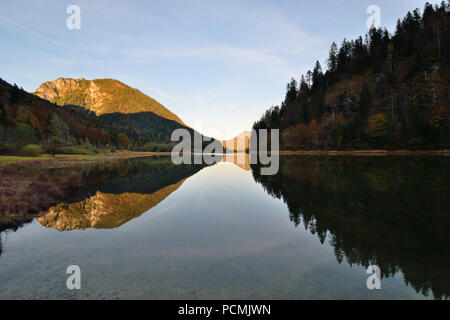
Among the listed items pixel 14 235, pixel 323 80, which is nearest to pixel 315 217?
pixel 14 235

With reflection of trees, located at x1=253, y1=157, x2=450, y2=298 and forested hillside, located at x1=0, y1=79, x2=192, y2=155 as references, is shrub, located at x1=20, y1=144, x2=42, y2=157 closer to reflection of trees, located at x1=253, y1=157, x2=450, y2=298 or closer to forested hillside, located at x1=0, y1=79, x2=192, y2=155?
forested hillside, located at x1=0, y1=79, x2=192, y2=155

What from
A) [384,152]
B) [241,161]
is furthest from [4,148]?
[384,152]

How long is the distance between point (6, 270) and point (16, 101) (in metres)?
167

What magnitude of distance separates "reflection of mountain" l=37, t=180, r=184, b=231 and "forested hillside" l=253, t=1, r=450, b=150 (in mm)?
95650

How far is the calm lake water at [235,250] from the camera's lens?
5801mm

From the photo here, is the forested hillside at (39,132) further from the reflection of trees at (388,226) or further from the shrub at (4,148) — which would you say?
the reflection of trees at (388,226)

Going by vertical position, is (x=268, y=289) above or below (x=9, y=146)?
below

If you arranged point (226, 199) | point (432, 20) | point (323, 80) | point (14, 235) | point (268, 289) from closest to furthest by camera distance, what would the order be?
1. point (268, 289)
2. point (14, 235)
3. point (226, 199)
4. point (432, 20)
5. point (323, 80)

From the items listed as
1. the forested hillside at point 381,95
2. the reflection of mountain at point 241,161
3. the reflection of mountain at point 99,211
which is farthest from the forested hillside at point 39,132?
the forested hillside at point 381,95

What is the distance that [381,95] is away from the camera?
368 ft

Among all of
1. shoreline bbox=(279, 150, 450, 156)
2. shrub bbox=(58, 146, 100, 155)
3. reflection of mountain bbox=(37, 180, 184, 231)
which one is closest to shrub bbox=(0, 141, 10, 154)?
shrub bbox=(58, 146, 100, 155)

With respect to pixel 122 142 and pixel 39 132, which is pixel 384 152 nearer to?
pixel 39 132
